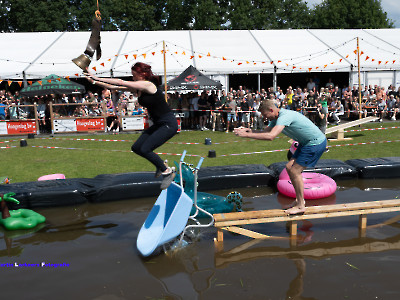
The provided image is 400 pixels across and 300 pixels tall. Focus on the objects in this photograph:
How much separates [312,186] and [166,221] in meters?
3.08

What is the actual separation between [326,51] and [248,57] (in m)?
4.52

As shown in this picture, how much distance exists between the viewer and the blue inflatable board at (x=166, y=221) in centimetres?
478

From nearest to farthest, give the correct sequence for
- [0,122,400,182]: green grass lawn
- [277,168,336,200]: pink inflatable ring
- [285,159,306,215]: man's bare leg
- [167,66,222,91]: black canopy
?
[285,159,306,215]: man's bare leg
[277,168,336,200]: pink inflatable ring
[0,122,400,182]: green grass lawn
[167,66,222,91]: black canopy

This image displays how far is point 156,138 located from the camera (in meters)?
4.93

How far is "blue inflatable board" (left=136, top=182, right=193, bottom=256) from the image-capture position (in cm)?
478

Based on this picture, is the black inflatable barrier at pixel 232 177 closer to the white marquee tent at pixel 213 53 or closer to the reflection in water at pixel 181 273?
the reflection in water at pixel 181 273

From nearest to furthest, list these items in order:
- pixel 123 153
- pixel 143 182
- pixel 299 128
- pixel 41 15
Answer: pixel 299 128 → pixel 143 182 → pixel 123 153 → pixel 41 15

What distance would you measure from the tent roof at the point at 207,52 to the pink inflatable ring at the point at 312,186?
13.7 metres

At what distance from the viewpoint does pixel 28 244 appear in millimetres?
5449

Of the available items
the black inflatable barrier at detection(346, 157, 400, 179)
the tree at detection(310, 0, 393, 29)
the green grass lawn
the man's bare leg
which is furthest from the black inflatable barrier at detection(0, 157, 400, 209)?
the tree at detection(310, 0, 393, 29)

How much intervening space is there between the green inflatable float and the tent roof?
14488 mm

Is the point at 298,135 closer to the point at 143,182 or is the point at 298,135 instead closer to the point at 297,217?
the point at 297,217

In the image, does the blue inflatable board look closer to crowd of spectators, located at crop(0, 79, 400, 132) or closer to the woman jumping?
the woman jumping

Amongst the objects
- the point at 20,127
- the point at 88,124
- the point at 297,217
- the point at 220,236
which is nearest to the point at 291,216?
the point at 297,217
